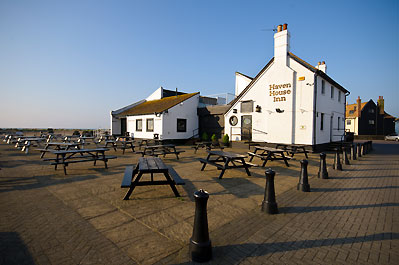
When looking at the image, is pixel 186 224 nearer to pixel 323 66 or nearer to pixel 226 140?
pixel 226 140

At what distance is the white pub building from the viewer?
44.2 ft

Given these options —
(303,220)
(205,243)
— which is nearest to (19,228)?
(205,243)

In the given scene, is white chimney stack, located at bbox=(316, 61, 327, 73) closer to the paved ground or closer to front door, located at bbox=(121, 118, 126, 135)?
the paved ground

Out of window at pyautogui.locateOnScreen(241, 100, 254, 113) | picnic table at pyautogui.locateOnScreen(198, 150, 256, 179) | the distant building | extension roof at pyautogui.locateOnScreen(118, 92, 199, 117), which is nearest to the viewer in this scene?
picnic table at pyautogui.locateOnScreen(198, 150, 256, 179)

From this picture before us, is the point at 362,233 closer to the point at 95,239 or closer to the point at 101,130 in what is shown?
the point at 95,239

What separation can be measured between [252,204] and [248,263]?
2015 mm

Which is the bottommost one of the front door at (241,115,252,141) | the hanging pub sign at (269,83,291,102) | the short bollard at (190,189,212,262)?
the short bollard at (190,189,212,262)

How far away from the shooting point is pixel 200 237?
2555 millimetres

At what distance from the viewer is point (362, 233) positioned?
3248 mm

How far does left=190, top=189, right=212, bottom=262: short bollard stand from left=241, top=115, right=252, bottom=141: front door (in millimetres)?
14289

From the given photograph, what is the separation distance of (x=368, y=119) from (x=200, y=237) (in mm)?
50159

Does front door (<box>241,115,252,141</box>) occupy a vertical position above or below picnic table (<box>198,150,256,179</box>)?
above

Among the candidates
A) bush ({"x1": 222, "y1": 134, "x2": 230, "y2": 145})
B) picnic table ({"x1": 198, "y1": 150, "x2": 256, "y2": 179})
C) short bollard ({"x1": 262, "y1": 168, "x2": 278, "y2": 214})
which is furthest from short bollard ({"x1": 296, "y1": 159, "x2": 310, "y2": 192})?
bush ({"x1": 222, "y1": 134, "x2": 230, "y2": 145})

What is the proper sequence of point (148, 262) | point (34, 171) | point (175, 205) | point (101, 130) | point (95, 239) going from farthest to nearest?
1. point (101, 130)
2. point (34, 171)
3. point (175, 205)
4. point (95, 239)
5. point (148, 262)
